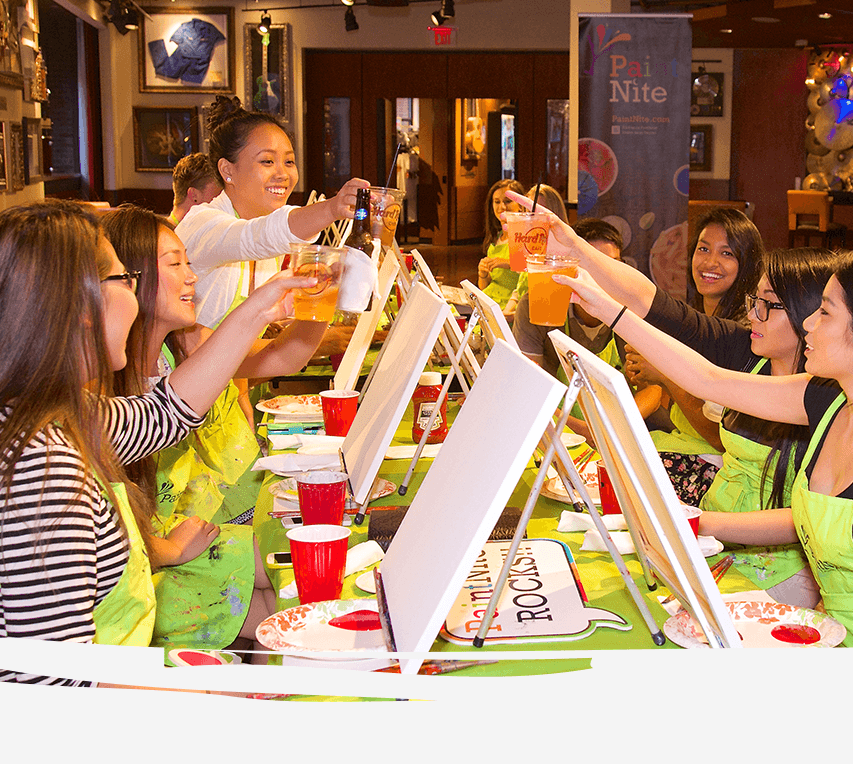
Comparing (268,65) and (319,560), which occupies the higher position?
(268,65)

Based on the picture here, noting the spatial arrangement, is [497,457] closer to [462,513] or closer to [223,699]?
[462,513]

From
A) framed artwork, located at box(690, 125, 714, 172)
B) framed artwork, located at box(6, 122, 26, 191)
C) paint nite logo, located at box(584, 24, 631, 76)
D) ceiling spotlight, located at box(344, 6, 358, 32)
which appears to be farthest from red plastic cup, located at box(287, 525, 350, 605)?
framed artwork, located at box(690, 125, 714, 172)

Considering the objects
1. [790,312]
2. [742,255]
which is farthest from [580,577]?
[742,255]

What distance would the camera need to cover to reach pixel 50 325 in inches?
55.6

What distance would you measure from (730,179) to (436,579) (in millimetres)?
13241

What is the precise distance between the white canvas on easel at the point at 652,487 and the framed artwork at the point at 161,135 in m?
11.1

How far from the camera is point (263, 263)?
3.47 meters

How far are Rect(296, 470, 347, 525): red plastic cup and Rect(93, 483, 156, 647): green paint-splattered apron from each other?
1.22 feet

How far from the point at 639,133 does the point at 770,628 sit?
5.46 meters

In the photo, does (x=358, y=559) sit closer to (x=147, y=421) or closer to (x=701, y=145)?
(x=147, y=421)

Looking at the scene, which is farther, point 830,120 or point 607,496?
point 830,120

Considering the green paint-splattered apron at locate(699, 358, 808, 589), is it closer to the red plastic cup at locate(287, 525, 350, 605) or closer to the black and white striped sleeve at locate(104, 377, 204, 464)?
the red plastic cup at locate(287, 525, 350, 605)

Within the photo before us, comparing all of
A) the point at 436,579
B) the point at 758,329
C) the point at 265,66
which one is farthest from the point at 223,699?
the point at 265,66


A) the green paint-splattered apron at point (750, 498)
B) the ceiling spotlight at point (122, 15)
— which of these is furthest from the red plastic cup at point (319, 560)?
the ceiling spotlight at point (122, 15)
